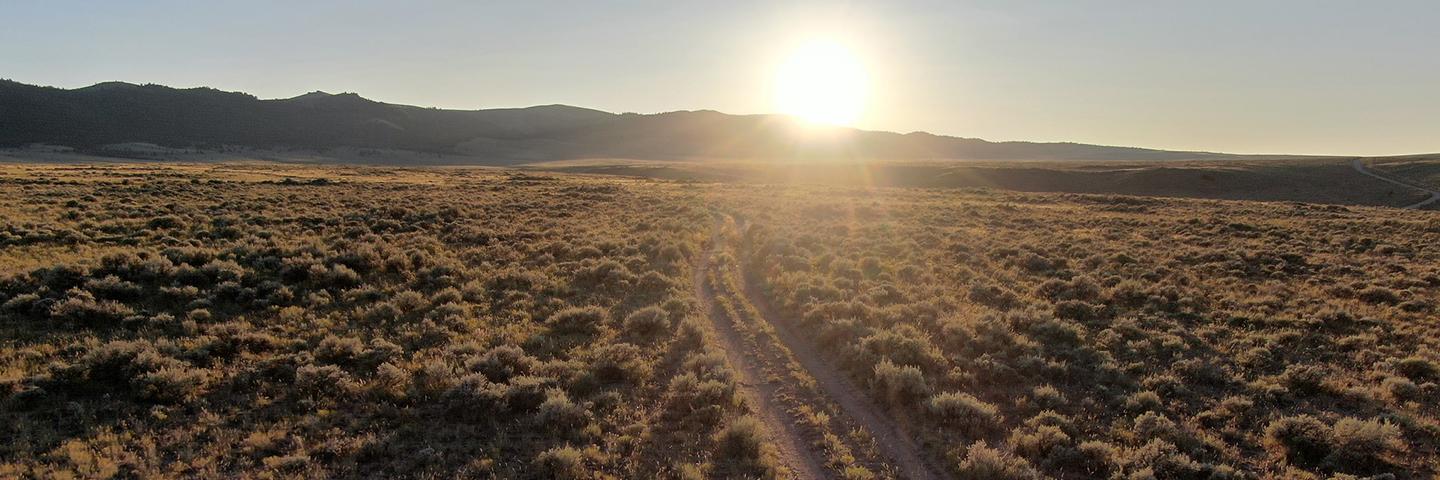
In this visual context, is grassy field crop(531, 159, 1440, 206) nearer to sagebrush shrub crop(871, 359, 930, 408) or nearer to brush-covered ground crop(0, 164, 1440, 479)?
brush-covered ground crop(0, 164, 1440, 479)

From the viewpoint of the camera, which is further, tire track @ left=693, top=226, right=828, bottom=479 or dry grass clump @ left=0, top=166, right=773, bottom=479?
tire track @ left=693, top=226, right=828, bottom=479

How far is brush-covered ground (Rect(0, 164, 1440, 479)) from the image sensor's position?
8.16 meters

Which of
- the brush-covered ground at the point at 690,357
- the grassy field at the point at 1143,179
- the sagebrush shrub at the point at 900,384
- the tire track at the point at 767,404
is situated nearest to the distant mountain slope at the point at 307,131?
the grassy field at the point at 1143,179

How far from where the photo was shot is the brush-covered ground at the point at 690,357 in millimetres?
8156

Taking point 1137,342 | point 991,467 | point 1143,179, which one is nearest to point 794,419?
point 991,467

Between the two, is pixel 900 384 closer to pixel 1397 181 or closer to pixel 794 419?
pixel 794 419

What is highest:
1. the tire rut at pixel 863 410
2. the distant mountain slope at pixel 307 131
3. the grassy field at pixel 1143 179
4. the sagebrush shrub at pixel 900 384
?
the distant mountain slope at pixel 307 131

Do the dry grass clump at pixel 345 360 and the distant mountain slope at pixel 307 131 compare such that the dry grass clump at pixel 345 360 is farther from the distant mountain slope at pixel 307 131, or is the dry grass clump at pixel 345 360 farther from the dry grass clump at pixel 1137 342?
the distant mountain slope at pixel 307 131

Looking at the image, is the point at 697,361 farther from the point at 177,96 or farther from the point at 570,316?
the point at 177,96

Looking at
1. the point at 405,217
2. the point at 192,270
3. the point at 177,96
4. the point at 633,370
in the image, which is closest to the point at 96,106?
the point at 177,96

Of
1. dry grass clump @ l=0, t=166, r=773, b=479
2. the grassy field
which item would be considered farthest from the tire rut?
the grassy field

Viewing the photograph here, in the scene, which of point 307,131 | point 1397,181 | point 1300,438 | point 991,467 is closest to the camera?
point 991,467

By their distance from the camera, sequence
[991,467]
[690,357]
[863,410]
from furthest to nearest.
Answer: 1. [690,357]
2. [863,410]
3. [991,467]

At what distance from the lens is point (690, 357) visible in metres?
11.8
